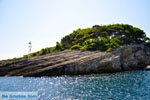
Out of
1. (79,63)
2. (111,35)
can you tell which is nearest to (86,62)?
(79,63)

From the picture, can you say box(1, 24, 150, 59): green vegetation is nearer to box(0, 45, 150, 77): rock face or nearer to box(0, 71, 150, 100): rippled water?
box(0, 45, 150, 77): rock face

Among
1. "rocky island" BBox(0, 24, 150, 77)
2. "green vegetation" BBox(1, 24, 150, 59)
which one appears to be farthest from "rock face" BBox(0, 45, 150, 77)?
"green vegetation" BBox(1, 24, 150, 59)

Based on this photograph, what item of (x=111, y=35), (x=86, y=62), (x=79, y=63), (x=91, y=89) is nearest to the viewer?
(x=91, y=89)

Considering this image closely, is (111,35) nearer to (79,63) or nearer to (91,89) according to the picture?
(79,63)

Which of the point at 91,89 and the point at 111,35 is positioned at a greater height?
the point at 111,35

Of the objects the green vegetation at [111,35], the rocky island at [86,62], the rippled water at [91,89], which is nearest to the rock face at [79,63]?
the rocky island at [86,62]

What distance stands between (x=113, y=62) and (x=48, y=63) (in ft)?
82.9

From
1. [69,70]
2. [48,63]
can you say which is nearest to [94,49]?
[69,70]

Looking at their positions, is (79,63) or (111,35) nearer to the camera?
(79,63)

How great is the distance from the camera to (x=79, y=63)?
51812 mm

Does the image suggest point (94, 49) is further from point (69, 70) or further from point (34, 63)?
point (34, 63)

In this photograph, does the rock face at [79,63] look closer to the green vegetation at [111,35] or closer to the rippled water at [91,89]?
the green vegetation at [111,35]

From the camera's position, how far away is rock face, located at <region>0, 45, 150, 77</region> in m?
51.6

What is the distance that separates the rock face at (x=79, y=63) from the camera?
51562mm
